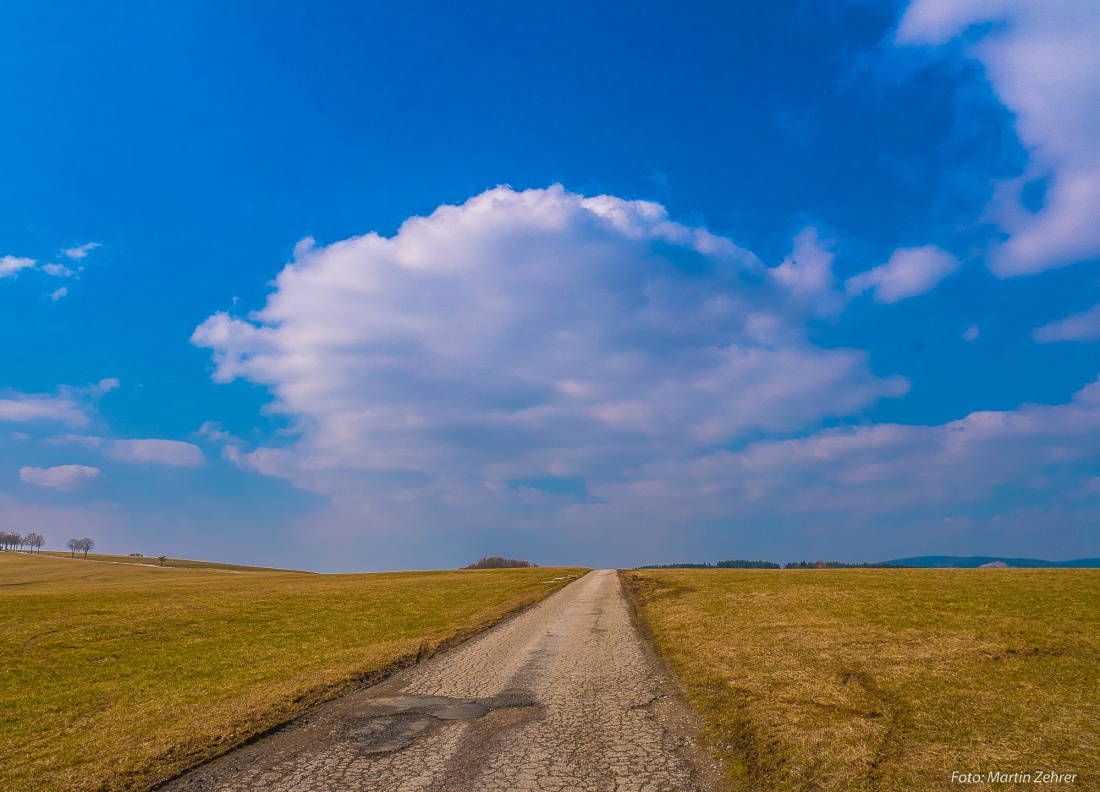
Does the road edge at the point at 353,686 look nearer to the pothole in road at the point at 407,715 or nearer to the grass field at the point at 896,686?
the pothole in road at the point at 407,715

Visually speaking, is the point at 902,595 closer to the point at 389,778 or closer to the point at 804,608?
the point at 804,608

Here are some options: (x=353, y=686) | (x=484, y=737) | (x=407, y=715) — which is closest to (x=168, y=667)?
(x=353, y=686)

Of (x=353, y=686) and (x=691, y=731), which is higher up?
(x=691, y=731)

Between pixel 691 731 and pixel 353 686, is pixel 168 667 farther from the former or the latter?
pixel 691 731

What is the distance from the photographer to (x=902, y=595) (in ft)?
94.9

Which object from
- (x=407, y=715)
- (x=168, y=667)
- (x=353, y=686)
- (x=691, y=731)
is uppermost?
(x=691, y=731)

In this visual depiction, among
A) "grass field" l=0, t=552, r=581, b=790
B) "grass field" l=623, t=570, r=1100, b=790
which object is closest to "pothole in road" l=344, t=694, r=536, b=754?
"grass field" l=0, t=552, r=581, b=790

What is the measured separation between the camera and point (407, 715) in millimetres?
11633

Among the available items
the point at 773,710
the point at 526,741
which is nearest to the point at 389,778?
the point at 526,741

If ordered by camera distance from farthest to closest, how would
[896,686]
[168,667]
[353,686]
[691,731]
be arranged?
[168,667] < [353,686] < [896,686] < [691,731]

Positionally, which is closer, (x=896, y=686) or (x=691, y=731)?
(x=691, y=731)

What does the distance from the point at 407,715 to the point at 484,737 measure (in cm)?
249

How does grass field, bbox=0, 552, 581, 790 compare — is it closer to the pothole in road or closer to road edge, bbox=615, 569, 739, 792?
the pothole in road

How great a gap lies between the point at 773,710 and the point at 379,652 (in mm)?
13194
